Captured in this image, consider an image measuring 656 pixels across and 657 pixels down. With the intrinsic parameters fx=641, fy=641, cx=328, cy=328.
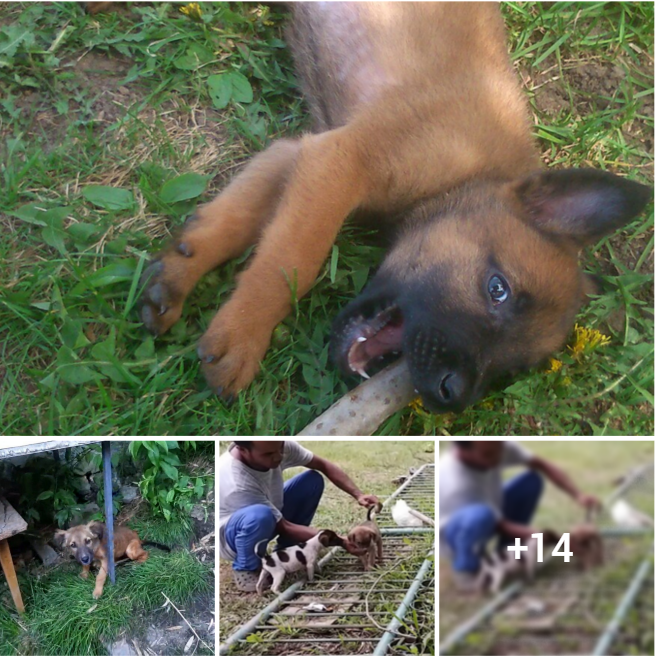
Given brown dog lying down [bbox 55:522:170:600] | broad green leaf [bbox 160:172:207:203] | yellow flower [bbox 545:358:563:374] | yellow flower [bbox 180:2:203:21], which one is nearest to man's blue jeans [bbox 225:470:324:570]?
brown dog lying down [bbox 55:522:170:600]

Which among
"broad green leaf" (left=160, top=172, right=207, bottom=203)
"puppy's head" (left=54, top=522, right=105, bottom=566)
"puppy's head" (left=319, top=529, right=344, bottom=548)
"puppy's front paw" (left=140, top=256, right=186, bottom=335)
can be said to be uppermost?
"broad green leaf" (left=160, top=172, right=207, bottom=203)

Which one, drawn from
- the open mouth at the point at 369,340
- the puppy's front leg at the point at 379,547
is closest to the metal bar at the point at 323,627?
the puppy's front leg at the point at 379,547

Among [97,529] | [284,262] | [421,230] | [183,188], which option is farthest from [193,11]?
[97,529]

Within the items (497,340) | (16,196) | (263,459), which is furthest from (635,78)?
(16,196)

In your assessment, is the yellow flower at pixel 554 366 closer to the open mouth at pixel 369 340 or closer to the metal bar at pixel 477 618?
the open mouth at pixel 369 340

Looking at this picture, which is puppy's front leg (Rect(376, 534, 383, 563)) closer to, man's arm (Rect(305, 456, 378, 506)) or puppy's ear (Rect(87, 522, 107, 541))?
man's arm (Rect(305, 456, 378, 506))

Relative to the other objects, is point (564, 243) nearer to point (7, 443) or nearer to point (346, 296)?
point (346, 296)
